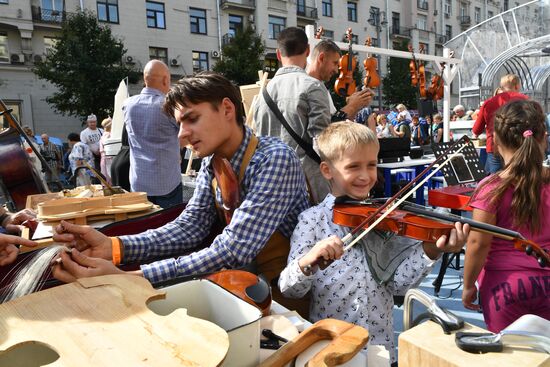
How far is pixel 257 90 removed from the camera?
170 inches

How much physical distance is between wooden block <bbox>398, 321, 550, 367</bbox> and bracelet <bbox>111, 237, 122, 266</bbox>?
1.09 meters

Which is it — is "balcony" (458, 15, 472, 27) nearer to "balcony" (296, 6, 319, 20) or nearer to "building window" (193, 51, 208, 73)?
"balcony" (296, 6, 319, 20)

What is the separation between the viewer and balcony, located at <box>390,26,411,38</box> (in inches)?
1225

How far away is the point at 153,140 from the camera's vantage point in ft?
10.0

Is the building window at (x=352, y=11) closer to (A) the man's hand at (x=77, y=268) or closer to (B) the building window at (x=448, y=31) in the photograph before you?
(B) the building window at (x=448, y=31)

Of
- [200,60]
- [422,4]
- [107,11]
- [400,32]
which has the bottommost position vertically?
[200,60]

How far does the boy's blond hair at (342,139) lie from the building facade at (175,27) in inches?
795

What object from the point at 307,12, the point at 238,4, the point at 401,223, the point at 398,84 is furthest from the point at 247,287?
the point at 398,84

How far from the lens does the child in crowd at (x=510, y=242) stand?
157 centimetres

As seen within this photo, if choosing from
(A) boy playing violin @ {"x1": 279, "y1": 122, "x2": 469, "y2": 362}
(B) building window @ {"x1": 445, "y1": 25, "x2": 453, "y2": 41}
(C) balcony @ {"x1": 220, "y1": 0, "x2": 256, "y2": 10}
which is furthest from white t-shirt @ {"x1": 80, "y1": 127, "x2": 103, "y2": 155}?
(B) building window @ {"x1": 445, "y1": 25, "x2": 453, "y2": 41}

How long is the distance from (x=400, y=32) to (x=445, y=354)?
34604 millimetres

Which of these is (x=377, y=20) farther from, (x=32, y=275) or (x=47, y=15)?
(x=32, y=275)

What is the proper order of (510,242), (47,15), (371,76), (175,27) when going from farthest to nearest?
(175,27), (47,15), (371,76), (510,242)

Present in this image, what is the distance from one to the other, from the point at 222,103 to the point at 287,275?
0.63 m
